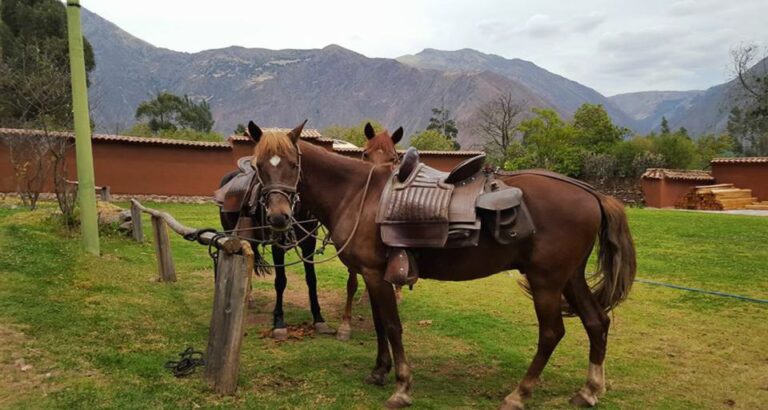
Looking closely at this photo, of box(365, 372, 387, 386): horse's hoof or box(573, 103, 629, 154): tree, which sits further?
box(573, 103, 629, 154): tree

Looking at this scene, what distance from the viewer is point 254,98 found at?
169375 mm

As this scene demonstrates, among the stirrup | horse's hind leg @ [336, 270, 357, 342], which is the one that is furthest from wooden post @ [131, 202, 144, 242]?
the stirrup

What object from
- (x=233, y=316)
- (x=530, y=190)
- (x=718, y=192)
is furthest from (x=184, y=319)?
(x=718, y=192)

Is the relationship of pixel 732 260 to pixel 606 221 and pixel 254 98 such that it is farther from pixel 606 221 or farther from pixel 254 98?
pixel 254 98

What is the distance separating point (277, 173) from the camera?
125 inches

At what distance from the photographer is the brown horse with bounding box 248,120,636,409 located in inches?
127

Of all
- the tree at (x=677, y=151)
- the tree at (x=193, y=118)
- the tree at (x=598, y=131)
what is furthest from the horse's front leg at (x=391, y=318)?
the tree at (x=193, y=118)

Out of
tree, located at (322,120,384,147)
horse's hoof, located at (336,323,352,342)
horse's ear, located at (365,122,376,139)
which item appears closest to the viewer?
horse's hoof, located at (336,323,352,342)

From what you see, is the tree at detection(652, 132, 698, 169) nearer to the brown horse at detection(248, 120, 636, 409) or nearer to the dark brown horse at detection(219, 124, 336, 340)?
the brown horse at detection(248, 120, 636, 409)

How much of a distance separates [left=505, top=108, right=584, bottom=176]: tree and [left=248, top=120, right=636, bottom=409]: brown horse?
27.5 metres

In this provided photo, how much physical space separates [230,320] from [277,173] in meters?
1.04

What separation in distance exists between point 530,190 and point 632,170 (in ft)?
93.4

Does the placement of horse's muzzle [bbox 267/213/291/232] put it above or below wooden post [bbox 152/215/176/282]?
above

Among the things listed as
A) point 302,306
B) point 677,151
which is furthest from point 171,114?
point 302,306
